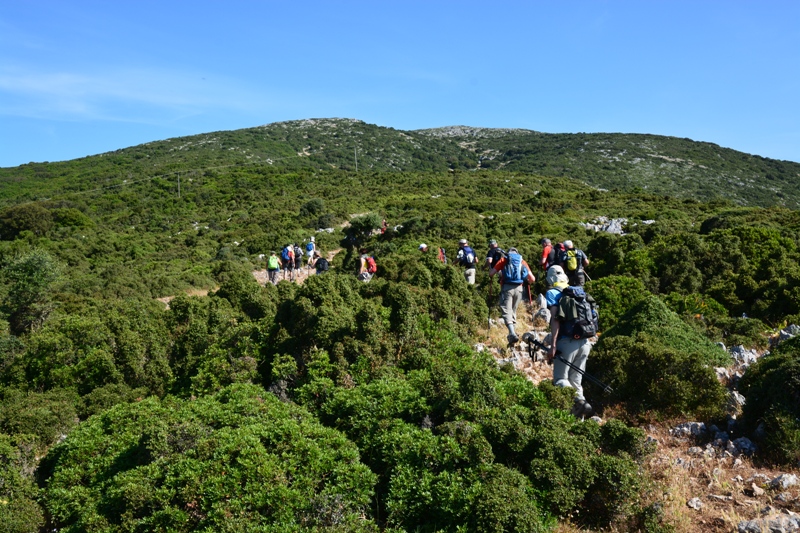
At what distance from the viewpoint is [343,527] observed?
3.46 meters

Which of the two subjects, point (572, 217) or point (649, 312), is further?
point (572, 217)

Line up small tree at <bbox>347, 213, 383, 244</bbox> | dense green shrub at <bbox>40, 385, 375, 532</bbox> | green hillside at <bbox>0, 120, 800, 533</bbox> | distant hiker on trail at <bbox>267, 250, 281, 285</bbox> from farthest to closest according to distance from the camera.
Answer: small tree at <bbox>347, 213, 383, 244</bbox> < distant hiker on trail at <bbox>267, 250, 281, 285</bbox> < green hillside at <bbox>0, 120, 800, 533</bbox> < dense green shrub at <bbox>40, 385, 375, 532</bbox>

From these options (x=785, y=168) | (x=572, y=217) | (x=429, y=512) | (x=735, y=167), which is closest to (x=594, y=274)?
(x=429, y=512)

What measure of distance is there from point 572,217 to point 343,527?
27003 mm

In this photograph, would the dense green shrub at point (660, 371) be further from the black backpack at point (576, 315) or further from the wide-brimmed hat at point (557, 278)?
the wide-brimmed hat at point (557, 278)

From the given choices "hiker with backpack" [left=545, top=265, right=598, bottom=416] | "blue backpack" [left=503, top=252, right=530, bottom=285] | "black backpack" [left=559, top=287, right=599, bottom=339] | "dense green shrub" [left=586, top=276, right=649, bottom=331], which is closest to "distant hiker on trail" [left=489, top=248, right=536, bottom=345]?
"blue backpack" [left=503, top=252, right=530, bottom=285]

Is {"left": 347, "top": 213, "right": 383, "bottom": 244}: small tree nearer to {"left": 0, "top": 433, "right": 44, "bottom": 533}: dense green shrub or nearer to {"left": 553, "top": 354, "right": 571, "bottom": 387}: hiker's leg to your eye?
{"left": 553, "top": 354, "right": 571, "bottom": 387}: hiker's leg

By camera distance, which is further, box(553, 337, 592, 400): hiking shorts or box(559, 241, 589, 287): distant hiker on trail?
box(559, 241, 589, 287): distant hiker on trail

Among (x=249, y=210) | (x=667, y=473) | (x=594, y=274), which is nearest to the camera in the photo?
(x=667, y=473)

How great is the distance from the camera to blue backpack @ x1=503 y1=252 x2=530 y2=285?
842 cm

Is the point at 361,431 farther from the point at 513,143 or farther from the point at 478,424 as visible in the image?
the point at 513,143

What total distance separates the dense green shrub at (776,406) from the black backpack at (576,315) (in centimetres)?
163

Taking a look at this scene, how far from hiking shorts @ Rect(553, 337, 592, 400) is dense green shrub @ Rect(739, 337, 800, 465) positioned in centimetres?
162

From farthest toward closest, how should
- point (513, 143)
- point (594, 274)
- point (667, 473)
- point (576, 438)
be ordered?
point (513, 143) < point (594, 274) < point (667, 473) < point (576, 438)
